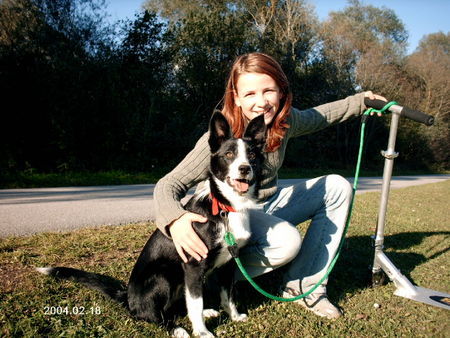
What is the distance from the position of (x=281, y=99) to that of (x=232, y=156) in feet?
2.63

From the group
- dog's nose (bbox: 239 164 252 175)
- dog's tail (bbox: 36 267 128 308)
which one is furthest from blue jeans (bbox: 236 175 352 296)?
dog's tail (bbox: 36 267 128 308)

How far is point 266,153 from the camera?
299 cm

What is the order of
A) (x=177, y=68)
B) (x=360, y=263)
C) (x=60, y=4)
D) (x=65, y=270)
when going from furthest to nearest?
(x=177, y=68) < (x=60, y=4) < (x=360, y=263) < (x=65, y=270)

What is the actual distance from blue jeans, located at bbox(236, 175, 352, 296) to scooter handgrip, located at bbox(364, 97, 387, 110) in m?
0.75

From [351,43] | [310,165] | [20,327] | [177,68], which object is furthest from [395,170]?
[20,327]

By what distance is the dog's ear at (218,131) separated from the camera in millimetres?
2559

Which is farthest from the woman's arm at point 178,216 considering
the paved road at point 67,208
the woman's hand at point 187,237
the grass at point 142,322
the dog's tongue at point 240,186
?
the paved road at point 67,208

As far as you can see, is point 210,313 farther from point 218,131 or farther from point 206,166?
point 218,131

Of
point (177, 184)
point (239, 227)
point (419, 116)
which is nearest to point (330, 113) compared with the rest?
point (419, 116)

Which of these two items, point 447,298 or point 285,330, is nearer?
point 285,330

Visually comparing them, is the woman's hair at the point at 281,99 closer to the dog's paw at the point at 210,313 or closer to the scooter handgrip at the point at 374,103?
the scooter handgrip at the point at 374,103

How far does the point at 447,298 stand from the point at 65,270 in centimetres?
334

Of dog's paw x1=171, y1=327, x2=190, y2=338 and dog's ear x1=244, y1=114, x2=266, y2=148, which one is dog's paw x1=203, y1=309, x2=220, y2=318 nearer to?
dog's paw x1=171, y1=327, x2=190, y2=338

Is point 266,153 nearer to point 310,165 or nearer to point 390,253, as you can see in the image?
point 390,253
